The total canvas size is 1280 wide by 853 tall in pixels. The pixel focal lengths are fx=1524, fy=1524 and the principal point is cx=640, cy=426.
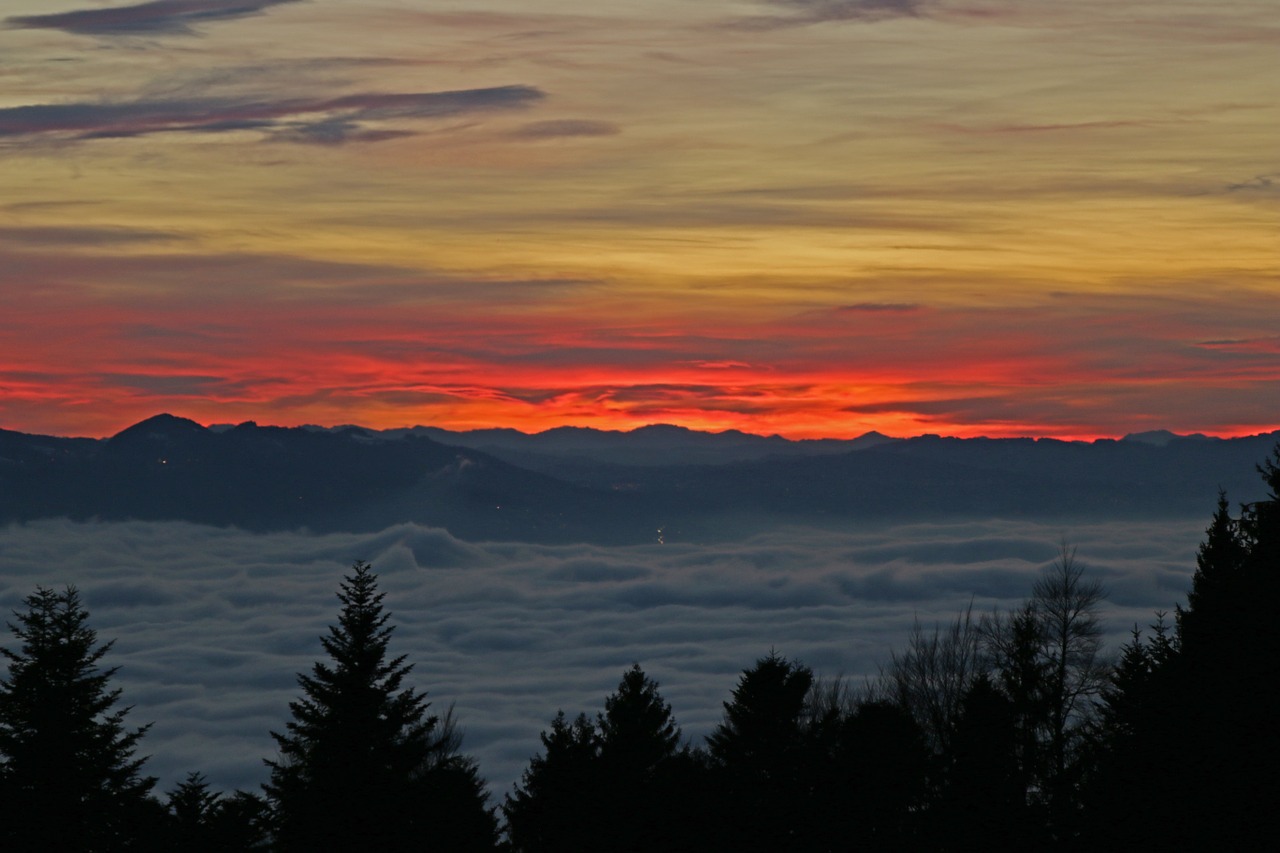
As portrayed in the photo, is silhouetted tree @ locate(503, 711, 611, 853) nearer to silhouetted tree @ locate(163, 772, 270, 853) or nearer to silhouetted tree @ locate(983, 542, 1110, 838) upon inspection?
silhouetted tree @ locate(163, 772, 270, 853)

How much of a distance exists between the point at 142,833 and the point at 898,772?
1754 centimetres

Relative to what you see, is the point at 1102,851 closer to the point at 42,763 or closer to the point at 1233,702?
the point at 1233,702

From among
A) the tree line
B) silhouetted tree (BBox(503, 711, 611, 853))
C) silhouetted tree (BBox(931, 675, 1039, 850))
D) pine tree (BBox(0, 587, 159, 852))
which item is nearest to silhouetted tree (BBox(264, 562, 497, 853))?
the tree line

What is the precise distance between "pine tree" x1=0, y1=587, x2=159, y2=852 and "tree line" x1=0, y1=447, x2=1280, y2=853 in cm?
5

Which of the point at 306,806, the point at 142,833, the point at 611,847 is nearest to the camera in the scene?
the point at 306,806

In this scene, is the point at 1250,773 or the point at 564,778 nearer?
the point at 1250,773

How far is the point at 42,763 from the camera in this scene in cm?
2981

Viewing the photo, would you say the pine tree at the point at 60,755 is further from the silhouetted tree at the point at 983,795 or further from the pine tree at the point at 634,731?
the silhouetted tree at the point at 983,795

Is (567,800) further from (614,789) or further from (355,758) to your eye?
(355,758)

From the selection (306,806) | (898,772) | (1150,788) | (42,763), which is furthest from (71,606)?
(1150,788)

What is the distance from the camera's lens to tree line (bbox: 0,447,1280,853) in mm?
26844

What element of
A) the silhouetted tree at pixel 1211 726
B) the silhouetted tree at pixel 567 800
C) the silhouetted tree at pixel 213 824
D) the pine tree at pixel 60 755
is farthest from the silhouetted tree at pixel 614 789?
the silhouetted tree at pixel 1211 726

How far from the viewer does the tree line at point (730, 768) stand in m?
26.8

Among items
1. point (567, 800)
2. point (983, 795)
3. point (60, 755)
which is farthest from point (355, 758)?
point (983, 795)
